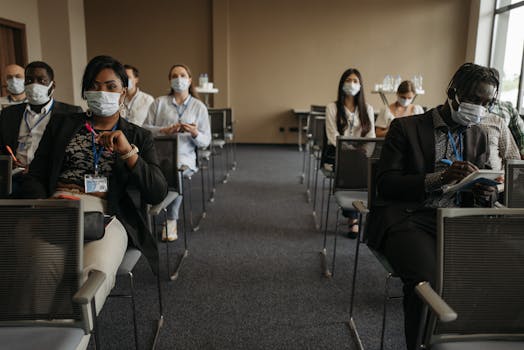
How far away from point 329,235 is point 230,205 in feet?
4.11

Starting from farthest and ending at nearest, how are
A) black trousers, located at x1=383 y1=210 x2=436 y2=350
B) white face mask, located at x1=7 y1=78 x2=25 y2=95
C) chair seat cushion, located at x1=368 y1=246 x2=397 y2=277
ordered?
white face mask, located at x1=7 y1=78 x2=25 y2=95
chair seat cushion, located at x1=368 y1=246 x2=397 y2=277
black trousers, located at x1=383 y1=210 x2=436 y2=350

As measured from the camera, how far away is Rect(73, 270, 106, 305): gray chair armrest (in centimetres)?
102

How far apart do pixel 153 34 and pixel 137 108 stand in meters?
5.21

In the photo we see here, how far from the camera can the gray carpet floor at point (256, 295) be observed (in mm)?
1914

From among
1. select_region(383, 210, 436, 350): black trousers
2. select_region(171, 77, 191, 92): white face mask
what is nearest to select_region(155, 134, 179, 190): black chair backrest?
select_region(171, 77, 191, 92): white face mask

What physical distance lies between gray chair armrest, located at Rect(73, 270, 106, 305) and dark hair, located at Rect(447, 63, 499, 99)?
5.12ft

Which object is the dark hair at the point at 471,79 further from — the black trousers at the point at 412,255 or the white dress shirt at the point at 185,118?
the white dress shirt at the point at 185,118

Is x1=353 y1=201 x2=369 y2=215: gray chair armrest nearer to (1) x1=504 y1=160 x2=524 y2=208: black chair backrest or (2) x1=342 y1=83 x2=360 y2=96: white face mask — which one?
(1) x1=504 y1=160 x2=524 y2=208: black chair backrest

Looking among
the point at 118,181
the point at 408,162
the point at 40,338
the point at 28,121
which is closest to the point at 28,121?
the point at 28,121

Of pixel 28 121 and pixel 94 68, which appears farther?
pixel 28 121

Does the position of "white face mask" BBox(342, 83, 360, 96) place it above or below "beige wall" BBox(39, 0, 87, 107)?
below

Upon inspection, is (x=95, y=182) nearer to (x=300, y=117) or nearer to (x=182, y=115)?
(x=182, y=115)

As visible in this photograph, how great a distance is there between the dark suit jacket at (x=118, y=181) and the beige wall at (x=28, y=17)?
4962 mm

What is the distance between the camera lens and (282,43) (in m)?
7.91
